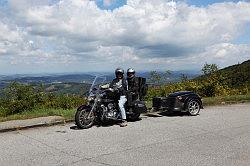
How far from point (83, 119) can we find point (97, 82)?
1235 millimetres

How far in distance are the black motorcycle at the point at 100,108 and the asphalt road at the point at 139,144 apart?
36 cm

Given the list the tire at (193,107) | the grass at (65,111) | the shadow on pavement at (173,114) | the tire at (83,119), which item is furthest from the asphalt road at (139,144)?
the grass at (65,111)

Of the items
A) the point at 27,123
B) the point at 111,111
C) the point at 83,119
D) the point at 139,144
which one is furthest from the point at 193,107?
the point at 27,123

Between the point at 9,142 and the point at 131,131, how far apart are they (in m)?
3.00

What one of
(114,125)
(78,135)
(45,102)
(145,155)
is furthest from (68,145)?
(45,102)

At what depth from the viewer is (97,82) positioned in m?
11.1

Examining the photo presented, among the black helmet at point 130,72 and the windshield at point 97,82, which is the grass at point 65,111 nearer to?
the windshield at point 97,82

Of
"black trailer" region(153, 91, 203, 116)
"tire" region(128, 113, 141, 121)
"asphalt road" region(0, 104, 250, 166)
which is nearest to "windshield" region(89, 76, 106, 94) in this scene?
"asphalt road" region(0, 104, 250, 166)

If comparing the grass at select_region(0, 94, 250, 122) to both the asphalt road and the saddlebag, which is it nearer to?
the asphalt road

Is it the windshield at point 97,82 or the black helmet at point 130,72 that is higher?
the black helmet at point 130,72

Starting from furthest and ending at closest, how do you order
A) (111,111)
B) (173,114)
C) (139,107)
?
1. (173,114)
2. (139,107)
3. (111,111)

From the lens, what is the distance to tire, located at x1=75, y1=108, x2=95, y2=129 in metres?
10.3

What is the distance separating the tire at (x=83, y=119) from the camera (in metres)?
10.3

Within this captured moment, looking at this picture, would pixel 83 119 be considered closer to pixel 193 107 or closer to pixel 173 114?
pixel 173 114
